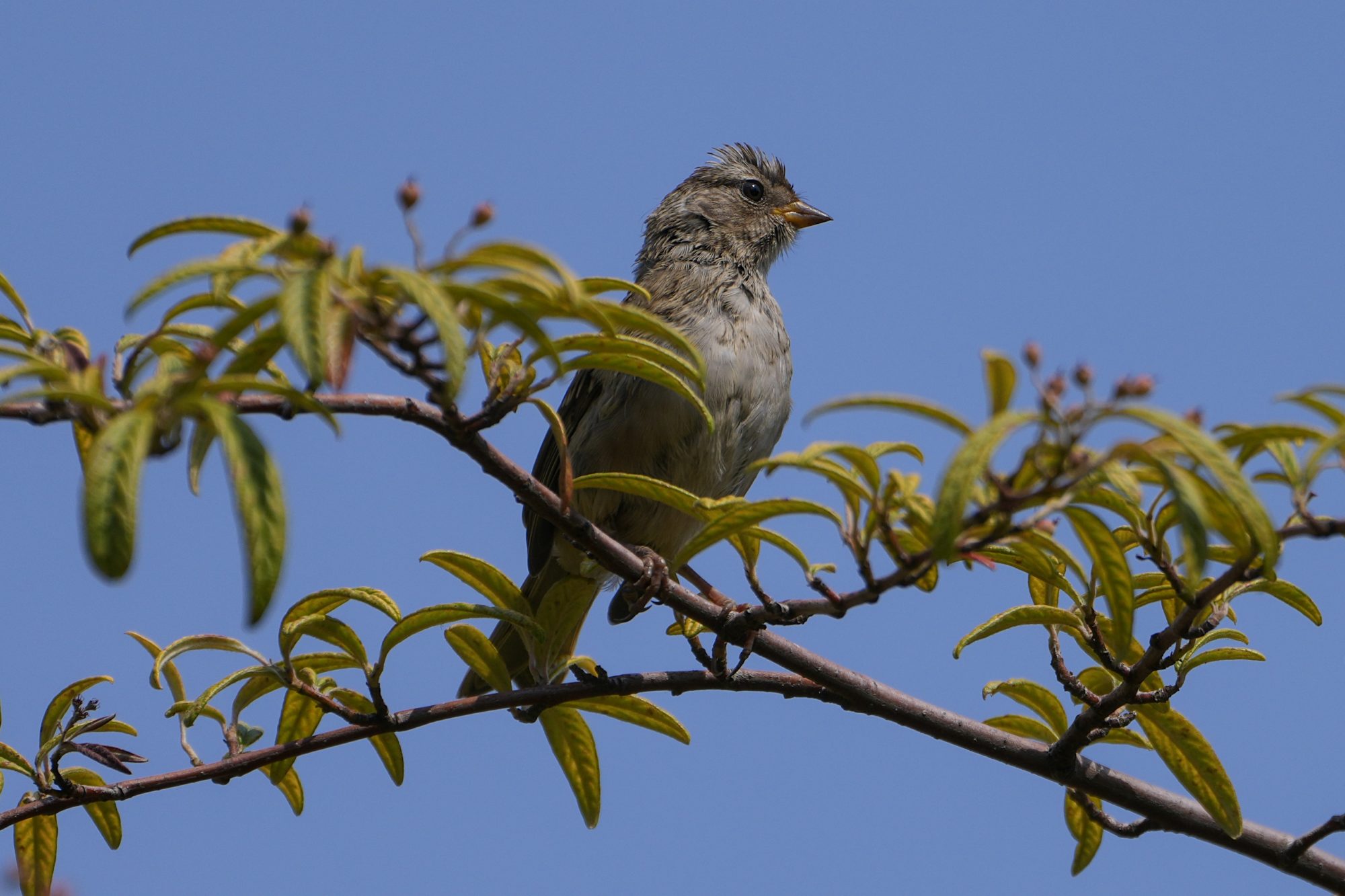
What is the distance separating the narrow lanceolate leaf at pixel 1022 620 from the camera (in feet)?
9.33

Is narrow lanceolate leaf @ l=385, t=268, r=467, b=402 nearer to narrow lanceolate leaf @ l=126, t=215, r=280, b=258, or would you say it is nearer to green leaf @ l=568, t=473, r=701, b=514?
narrow lanceolate leaf @ l=126, t=215, r=280, b=258

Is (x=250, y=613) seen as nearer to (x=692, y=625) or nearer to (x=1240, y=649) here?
(x=692, y=625)

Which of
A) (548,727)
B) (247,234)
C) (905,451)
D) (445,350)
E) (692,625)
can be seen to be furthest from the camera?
(692,625)

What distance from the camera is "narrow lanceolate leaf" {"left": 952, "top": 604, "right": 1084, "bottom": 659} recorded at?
2.84 m

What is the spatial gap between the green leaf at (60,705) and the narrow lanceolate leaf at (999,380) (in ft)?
6.71

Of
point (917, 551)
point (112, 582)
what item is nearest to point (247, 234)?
point (112, 582)

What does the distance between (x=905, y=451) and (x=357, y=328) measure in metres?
0.90

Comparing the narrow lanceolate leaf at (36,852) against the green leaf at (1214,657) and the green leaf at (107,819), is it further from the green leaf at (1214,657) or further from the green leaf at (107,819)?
the green leaf at (1214,657)

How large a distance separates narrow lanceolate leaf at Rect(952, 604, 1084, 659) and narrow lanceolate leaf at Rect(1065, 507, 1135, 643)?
590mm

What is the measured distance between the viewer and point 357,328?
1920 millimetres

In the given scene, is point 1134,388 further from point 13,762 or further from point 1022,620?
point 13,762

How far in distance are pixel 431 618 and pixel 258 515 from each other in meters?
1.33

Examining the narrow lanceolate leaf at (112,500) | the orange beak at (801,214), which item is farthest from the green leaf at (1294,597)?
the orange beak at (801,214)

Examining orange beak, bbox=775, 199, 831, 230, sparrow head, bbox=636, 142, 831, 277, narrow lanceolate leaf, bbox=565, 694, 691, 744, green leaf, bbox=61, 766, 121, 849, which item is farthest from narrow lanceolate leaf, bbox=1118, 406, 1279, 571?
orange beak, bbox=775, 199, 831, 230
